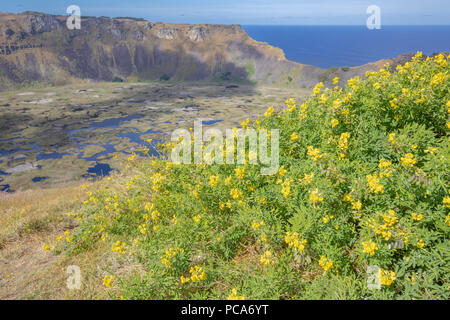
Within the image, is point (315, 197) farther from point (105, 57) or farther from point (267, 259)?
point (105, 57)

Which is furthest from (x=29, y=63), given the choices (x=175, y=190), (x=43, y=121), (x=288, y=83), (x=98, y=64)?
(x=175, y=190)

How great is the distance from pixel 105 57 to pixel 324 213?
215688 millimetres

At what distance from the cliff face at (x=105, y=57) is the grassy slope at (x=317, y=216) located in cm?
14632

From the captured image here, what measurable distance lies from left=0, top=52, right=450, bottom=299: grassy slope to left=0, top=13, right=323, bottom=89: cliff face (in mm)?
146322

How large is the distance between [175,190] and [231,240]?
61.1 inches

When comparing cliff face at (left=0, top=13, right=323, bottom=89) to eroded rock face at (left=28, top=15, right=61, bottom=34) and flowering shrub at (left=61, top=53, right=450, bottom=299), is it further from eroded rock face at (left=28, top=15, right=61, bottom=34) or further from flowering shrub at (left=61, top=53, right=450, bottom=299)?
flowering shrub at (left=61, top=53, right=450, bottom=299)

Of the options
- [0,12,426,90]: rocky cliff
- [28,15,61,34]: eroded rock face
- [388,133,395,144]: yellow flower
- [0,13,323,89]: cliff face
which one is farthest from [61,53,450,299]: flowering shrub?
[28,15,61,34]: eroded rock face

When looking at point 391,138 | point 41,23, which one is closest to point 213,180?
point 391,138

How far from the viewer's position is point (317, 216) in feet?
12.3

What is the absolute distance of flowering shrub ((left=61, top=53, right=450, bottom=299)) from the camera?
11.0ft

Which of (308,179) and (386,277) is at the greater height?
(308,179)

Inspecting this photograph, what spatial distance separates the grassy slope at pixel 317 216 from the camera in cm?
338
